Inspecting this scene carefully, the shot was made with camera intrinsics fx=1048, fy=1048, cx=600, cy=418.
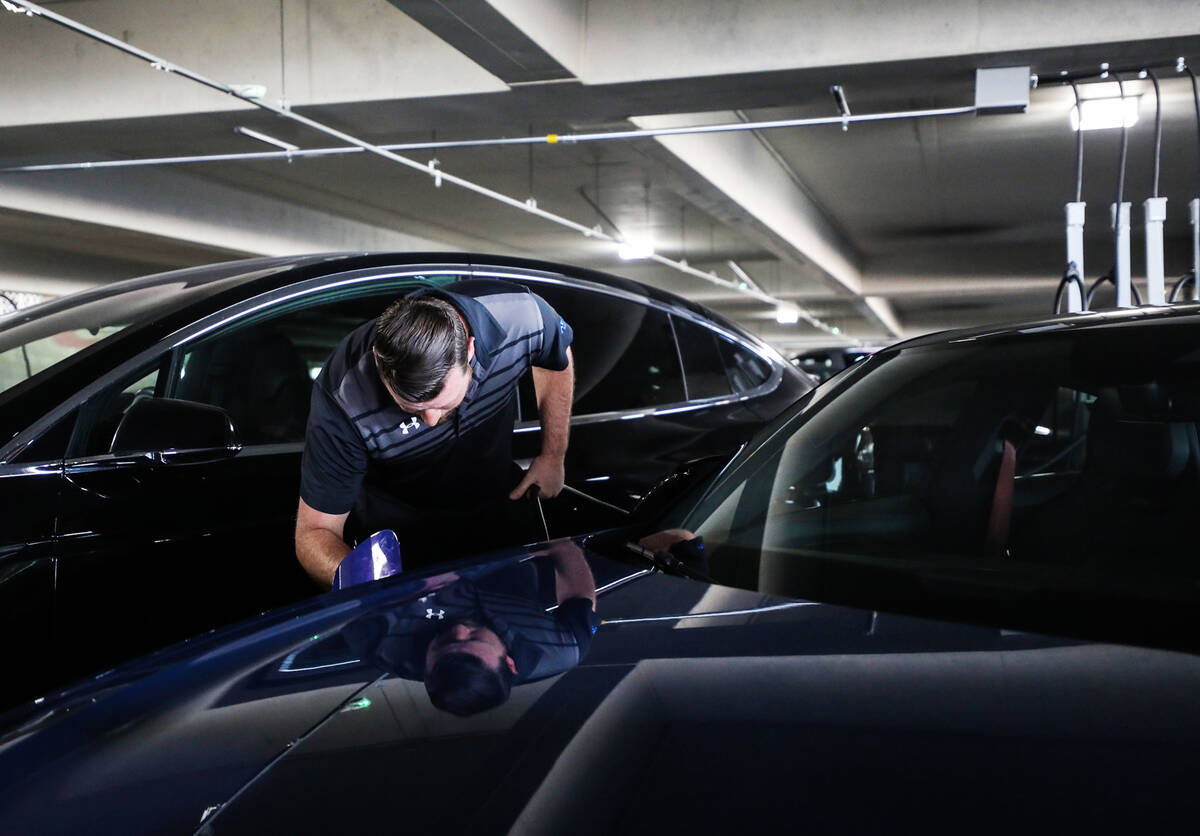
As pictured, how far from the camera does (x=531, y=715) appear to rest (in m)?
1.21

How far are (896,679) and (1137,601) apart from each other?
1.35 ft

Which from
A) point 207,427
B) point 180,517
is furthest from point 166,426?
point 180,517

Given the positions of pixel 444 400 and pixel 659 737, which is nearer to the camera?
pixel 659 737

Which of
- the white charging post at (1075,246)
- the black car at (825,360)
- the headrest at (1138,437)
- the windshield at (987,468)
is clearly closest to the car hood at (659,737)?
the windshield at (987,468)

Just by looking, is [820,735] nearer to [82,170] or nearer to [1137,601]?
[1137,601]

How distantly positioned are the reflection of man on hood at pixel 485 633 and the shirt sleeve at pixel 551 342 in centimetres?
117

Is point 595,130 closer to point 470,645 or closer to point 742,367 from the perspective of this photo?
point 742,367

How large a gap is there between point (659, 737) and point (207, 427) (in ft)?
4.87

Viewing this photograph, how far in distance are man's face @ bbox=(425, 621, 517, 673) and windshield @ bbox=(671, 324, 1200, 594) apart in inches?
16.8

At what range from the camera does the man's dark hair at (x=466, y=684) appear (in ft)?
4.12

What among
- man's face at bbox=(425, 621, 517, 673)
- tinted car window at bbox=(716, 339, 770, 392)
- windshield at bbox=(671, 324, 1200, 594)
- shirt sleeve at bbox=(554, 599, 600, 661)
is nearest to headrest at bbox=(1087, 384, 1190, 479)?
windshield at bbox=(671, 324, 1200, 594)

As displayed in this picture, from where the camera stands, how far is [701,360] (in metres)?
3.72

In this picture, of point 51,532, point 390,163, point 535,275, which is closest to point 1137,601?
point 51,532

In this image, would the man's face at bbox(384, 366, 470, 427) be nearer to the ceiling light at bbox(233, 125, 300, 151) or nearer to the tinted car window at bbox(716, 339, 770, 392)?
the tinted car window at bbox(716, 339, 770, 392)
